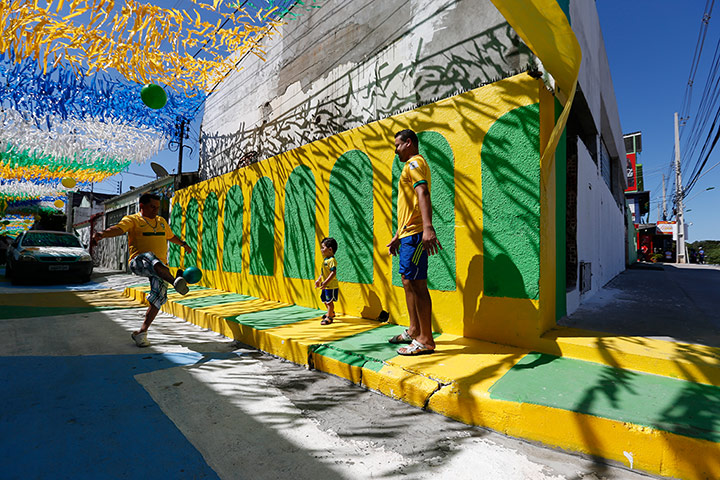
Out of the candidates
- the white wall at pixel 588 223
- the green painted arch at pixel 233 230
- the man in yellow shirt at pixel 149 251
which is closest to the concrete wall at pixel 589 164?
the white wall at pixel 588 223

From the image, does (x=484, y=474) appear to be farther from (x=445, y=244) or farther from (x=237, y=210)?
(x=237, y=210)

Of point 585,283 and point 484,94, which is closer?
point 484,94

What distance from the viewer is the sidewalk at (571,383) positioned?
1.63m

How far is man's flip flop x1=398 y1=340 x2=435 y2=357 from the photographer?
285cm

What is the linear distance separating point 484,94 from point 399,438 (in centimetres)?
317

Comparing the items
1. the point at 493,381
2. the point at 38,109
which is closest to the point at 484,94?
the point at 493,381

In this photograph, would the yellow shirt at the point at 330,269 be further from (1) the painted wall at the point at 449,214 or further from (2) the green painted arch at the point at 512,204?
(2) the green painted arch at the point at 512,204

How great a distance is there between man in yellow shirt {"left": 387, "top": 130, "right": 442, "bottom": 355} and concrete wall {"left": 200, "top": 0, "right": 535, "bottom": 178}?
1.43m

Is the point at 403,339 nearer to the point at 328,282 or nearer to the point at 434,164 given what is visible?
the point at 328,282

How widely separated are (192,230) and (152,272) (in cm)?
523

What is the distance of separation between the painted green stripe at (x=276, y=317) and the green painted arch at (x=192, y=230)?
→ 4405mm

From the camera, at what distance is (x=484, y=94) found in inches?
132

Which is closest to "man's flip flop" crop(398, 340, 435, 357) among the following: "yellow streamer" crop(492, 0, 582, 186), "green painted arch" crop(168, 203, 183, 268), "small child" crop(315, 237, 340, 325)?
"small child" crop(315, 237, 340, 325)

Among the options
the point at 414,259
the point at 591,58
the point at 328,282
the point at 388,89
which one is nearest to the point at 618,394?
the point at 414,259
